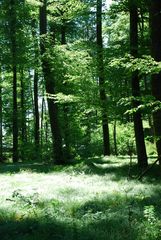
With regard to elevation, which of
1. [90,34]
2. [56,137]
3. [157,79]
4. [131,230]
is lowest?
[131,230]

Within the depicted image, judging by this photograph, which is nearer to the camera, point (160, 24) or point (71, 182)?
point (160, 24)

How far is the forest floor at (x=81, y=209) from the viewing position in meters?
7.41

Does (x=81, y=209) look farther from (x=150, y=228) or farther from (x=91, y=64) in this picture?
(x=91, y=64)

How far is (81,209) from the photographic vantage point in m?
9.24

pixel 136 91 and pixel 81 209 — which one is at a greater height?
pixel 136 91

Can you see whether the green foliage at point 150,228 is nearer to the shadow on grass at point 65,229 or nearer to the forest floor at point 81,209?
the forest floor at point 81,209

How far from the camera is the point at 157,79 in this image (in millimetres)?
10406

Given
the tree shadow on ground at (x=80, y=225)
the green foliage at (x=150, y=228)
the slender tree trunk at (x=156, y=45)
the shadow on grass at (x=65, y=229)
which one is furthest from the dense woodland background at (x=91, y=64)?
the shadow on grass at (x=65, y=229)

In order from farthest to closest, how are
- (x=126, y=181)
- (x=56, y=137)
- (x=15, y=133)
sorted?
(x=15, y=133)
(x=56, y=137)
(x=126, y=181)

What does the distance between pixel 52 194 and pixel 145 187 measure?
2.96 m

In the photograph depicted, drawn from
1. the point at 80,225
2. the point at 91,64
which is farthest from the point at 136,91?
the point at 80,225

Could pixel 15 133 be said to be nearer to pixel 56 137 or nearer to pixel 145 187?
pixel 56 137

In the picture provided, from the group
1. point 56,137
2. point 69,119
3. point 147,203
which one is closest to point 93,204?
point 147,203

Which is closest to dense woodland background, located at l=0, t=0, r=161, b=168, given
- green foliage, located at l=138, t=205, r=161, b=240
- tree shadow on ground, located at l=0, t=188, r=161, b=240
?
tree shadow on ground, located at l=0, t=188, r=161, b=240
